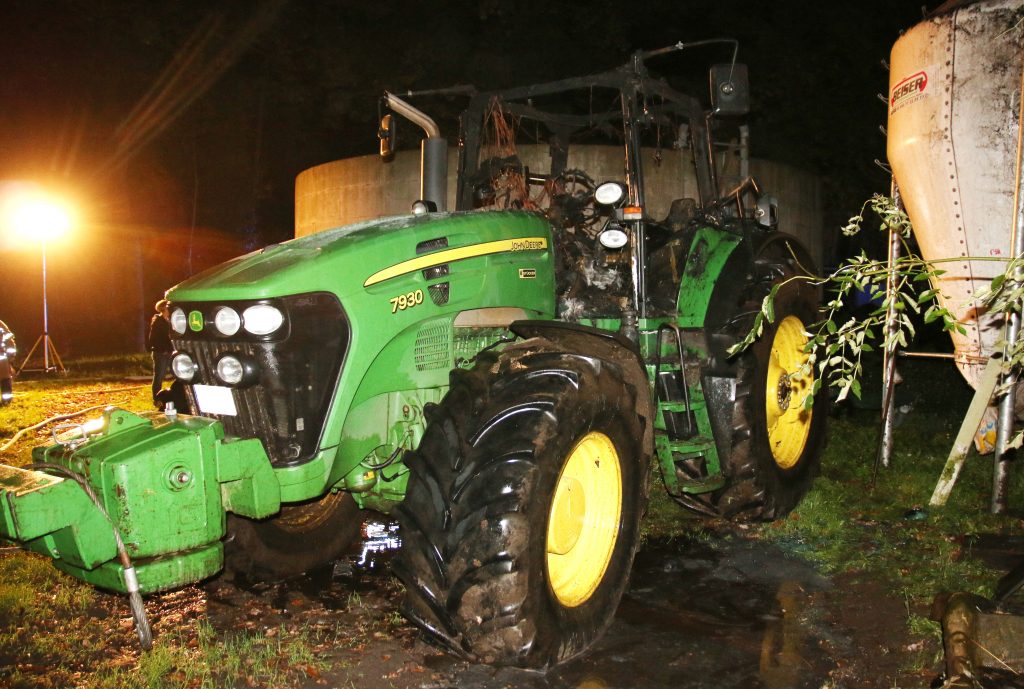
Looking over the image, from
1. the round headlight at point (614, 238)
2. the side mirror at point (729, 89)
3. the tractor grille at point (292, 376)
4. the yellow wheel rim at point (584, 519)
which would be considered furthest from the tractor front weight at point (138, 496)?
the side mirror at point (729, 89)

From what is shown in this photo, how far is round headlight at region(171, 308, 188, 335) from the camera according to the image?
3.44 meters

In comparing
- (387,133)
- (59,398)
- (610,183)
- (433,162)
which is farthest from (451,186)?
(610,183)

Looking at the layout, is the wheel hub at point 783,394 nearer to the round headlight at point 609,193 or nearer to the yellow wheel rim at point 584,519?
the round headlight at point 609,193

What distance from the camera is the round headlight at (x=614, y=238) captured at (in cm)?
442

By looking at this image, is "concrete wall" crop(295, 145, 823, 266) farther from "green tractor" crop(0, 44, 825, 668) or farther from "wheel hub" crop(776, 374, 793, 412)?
"green tractor" crop(0, 44, 825, 668)

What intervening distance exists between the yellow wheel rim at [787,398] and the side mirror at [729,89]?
148cm

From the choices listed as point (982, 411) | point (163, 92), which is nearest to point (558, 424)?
point (982, 411)

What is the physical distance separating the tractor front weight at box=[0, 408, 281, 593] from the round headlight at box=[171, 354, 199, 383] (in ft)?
1.01

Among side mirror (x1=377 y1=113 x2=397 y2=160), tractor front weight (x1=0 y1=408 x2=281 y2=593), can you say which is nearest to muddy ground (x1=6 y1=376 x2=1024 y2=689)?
tractor front weight (x1=0 y1=408 x2=281 y2=593)

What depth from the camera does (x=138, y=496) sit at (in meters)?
2.92

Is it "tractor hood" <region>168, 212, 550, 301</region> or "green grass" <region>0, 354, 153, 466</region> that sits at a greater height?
"tractor hood" <region>168, 212, 550, 301</region>

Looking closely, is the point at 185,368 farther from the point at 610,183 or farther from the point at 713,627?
the point at 713,627

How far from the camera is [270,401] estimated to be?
128 inches

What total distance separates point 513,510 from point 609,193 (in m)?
1.86
